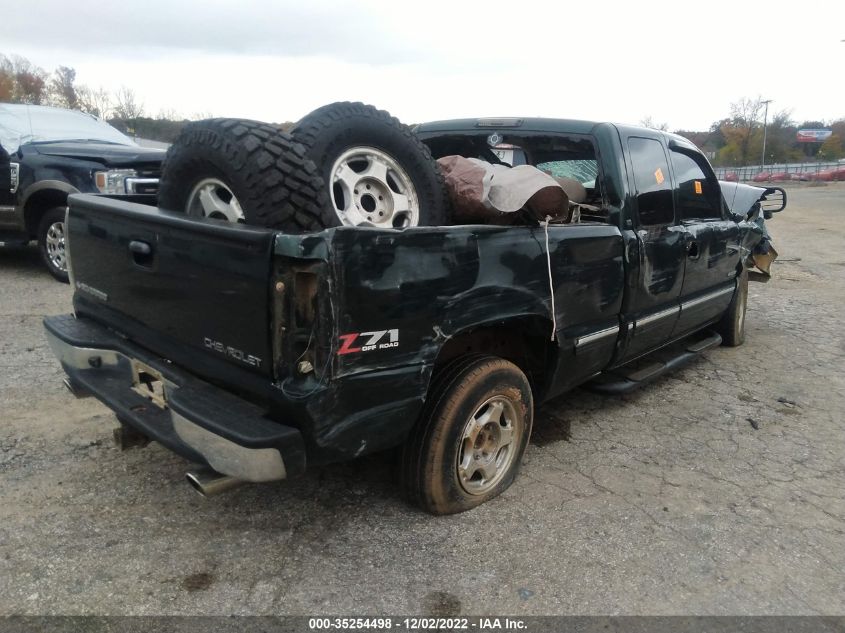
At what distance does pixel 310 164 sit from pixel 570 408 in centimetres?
265

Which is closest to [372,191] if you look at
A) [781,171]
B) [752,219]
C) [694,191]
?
[694,191]

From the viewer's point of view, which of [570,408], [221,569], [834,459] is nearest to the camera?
[221,569]

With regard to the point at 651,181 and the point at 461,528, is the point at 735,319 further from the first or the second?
the point at 461,528

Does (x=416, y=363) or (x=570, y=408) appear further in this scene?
(x=570, y=408)

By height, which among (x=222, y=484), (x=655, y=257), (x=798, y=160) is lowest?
(x=222, y=484)

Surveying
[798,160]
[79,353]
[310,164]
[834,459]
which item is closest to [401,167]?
[310,164]

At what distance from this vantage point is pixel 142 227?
2.60 metres

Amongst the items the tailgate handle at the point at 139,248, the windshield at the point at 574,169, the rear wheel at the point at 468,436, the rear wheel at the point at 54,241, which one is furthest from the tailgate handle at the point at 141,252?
the rear wheel at the point at 54,241

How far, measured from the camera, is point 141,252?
261cm

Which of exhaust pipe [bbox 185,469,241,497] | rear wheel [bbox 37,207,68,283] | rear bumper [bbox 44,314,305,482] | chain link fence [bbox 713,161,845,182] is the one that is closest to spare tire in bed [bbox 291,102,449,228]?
rear bumper [bbox 44,314,305,482]

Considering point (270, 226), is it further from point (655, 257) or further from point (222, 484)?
point (655, 257)

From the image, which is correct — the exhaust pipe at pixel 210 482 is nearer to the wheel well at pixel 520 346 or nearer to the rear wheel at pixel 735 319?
the wheel well at pixel 520 346

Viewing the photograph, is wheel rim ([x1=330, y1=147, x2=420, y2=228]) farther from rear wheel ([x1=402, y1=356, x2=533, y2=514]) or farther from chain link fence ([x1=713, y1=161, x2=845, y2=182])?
chain link fence ([x1=713, y1=161, x2=845, y2=182])

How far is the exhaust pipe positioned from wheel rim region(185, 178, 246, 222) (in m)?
0.98
